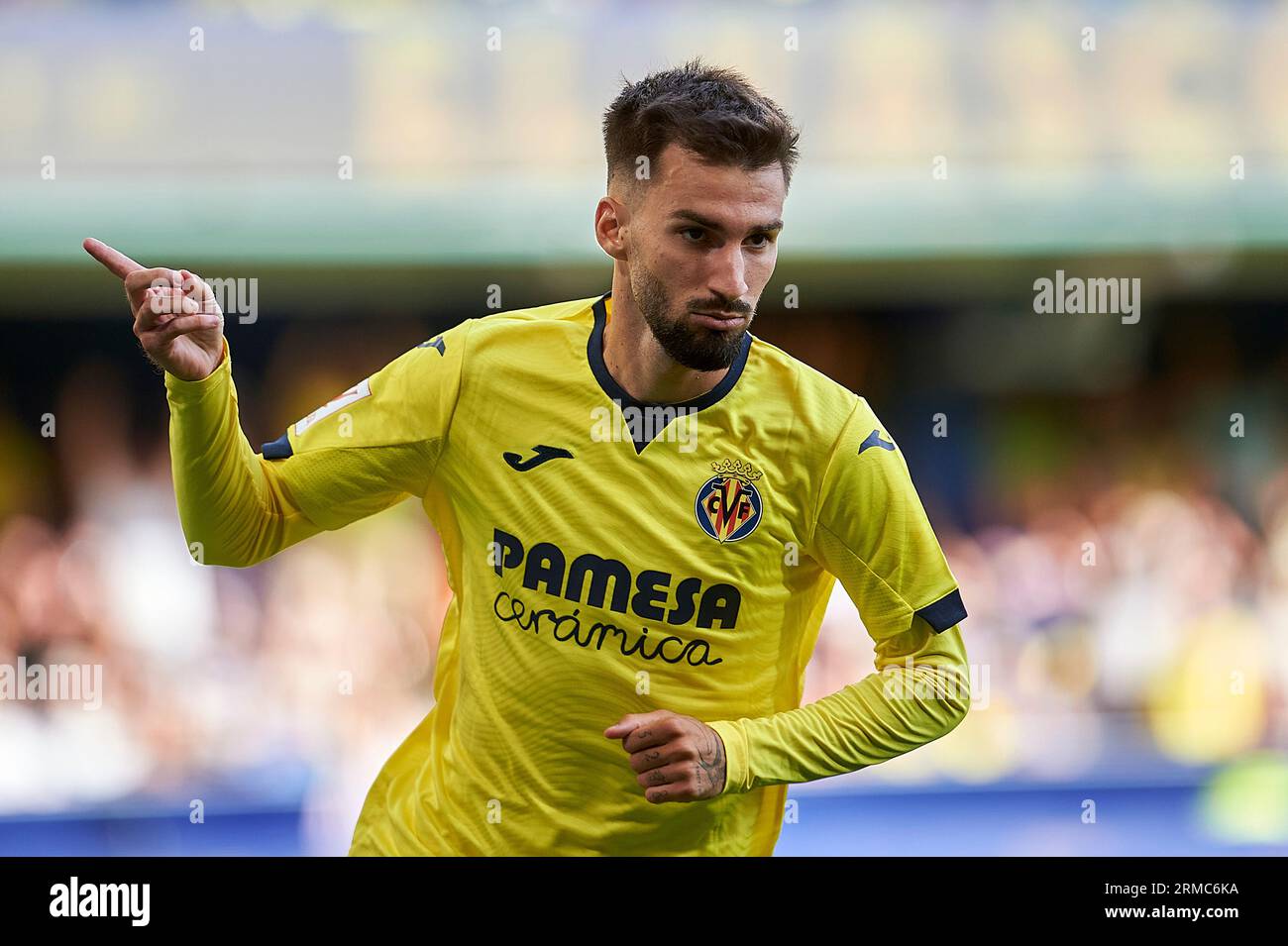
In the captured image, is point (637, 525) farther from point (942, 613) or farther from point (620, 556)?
point (942, 613)

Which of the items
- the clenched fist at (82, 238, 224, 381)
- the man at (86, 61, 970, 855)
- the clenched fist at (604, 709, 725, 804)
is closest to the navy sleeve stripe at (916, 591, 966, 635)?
the man at (86, 61, 970, 855)

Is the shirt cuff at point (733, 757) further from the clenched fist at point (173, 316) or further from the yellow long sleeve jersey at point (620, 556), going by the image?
the clenched fist at point (173, 316)

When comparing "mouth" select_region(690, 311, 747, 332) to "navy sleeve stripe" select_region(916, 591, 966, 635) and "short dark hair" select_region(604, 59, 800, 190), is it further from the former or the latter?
"navy sleeve stripe" select_region(916, 591, 966, 635)

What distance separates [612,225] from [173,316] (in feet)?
2.60

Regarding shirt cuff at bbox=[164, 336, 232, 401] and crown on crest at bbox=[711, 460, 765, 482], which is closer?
shirt cuff at bbox=[164, 336, 232, 401]

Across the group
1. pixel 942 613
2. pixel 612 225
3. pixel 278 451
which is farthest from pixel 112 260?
pixel 942 613

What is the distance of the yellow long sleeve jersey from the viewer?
2.29 m

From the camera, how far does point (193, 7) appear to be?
163 inches

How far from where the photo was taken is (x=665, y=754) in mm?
2070

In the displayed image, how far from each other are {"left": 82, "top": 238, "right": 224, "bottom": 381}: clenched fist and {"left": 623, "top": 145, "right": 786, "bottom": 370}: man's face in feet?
2.43

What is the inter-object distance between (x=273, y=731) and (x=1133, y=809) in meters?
3.01
